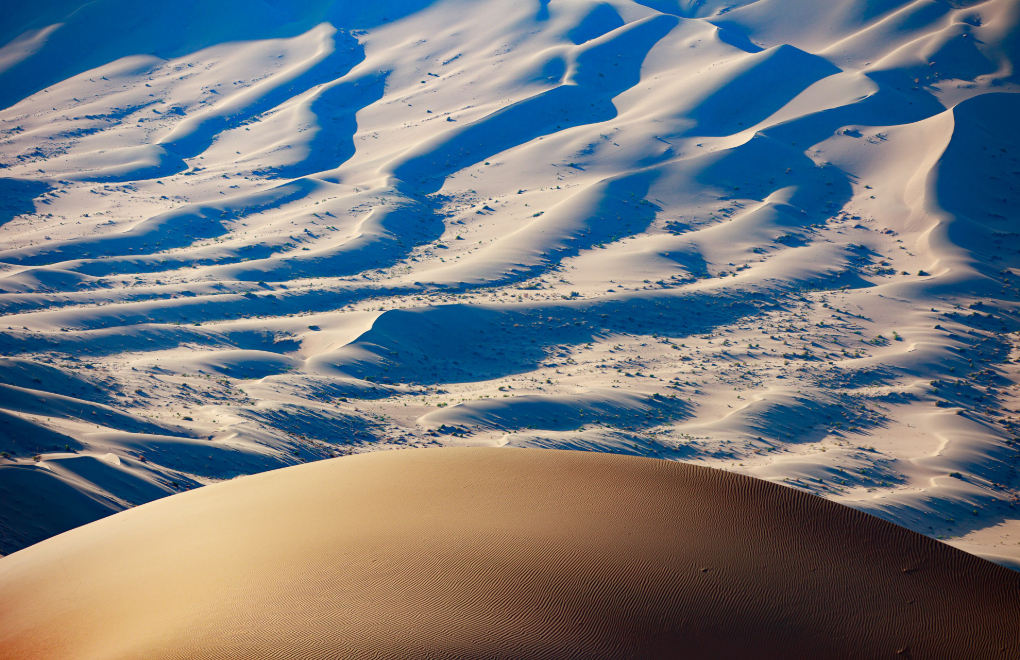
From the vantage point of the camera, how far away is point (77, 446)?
10.8m

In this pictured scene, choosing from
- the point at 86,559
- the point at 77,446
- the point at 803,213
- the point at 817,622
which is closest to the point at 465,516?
the point at 817,622

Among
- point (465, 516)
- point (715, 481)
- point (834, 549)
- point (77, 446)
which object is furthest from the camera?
point (77, 446)

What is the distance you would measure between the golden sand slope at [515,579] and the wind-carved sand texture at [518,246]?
3978mm

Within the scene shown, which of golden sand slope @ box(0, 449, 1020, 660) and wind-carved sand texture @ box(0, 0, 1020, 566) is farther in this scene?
wind-carved sand texture @ box(0, 0, 1020, 566)

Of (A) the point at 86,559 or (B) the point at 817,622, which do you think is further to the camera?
(A) the point at 86,559

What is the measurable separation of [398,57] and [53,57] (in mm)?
24777

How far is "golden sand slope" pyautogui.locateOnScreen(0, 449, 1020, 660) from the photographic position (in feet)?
15.1

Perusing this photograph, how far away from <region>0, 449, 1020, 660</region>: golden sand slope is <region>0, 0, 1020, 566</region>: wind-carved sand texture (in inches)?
157

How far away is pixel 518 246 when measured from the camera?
87.5 ft

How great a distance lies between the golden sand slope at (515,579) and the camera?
4.61m

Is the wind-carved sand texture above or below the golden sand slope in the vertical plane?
above

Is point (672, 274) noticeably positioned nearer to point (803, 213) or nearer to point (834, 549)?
point (803, 213)

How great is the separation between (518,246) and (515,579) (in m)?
22.1

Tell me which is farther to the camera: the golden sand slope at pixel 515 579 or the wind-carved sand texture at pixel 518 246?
the wind-carved sand texture at pixel 518 246
